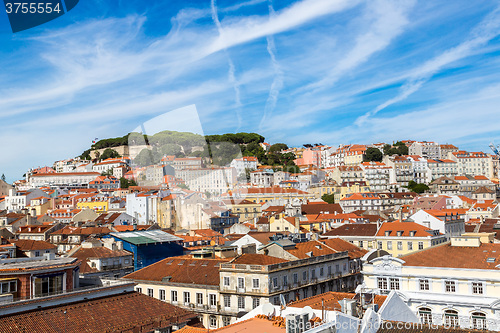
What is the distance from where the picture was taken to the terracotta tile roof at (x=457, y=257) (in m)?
25.0

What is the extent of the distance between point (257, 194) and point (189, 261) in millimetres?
70744

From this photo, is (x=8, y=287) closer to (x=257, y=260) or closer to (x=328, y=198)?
(x=257, y=260)

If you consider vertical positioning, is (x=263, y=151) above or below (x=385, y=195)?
above

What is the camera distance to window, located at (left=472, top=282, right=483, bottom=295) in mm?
23953

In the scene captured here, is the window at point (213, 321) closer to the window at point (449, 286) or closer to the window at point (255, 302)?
the window at point (255, 302)

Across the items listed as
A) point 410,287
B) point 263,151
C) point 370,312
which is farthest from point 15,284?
point 263,151

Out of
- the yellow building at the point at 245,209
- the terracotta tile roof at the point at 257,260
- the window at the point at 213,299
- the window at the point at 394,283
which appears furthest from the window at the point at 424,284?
the yellow building at the point at 245,209

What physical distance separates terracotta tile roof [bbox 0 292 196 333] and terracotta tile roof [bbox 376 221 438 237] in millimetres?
30350

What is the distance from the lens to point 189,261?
33750mm

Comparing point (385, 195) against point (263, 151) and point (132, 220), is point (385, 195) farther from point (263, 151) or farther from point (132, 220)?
point (263, 151)

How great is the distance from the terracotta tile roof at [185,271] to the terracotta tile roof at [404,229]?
21.1 m

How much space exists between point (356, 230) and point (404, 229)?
5517mm

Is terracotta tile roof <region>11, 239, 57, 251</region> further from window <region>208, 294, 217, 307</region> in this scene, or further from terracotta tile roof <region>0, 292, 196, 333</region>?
→ terracotta tile roof <region>0, 292, 196, 333</region>

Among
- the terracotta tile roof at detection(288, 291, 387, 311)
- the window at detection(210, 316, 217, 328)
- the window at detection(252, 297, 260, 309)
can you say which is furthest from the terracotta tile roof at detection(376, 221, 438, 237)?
the terracotta tile roof at detection(288, 291, 387, 311)
